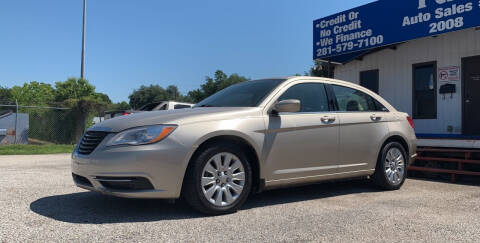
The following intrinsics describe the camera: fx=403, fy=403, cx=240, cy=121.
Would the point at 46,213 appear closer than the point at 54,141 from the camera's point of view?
Yes

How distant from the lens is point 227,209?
14.2 feet

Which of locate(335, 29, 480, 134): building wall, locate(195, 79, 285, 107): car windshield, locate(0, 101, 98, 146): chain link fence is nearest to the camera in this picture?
locate(195, 79, 285, 107): car windshield

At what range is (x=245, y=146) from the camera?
181 inches

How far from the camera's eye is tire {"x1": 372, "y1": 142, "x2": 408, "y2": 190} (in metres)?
5.92

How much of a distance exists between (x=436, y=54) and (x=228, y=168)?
293 inches

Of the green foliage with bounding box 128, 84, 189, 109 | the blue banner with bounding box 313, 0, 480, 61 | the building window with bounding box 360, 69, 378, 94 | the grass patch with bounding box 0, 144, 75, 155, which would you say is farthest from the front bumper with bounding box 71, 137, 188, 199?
the green foliage with bounding box 128, 84, 189, 109

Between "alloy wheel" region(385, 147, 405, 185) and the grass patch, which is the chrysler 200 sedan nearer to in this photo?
"alloy wheel" region(385, 147, 405, 185)

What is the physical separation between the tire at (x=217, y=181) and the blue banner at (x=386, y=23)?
591 cm

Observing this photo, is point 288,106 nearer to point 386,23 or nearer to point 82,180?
point 82,180

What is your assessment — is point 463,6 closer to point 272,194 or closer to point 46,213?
Answer: point 272,194

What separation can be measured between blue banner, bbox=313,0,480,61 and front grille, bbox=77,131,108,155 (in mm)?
7051

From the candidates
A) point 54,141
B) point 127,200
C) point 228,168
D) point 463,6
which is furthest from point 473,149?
point 54,141

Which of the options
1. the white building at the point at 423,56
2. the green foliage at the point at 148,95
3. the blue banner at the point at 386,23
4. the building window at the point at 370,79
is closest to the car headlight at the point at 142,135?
the white building at the point at 423,56

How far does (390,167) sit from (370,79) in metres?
5.76
